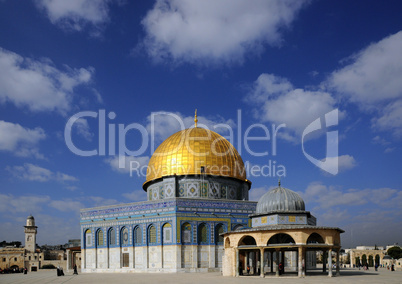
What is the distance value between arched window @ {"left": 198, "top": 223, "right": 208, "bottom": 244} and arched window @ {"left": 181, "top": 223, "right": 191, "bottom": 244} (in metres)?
0.86

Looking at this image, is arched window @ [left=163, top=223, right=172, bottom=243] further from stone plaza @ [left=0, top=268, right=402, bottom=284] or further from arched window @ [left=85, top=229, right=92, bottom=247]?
arched window @ [left=85, top=229, right=92, bottom=247]

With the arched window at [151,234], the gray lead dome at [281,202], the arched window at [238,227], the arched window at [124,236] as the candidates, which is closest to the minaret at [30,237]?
the arched window at [124,236]

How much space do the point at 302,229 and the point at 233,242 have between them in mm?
4651

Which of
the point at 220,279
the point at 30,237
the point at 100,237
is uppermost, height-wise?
the point at 100,237

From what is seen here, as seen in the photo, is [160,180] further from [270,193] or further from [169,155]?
[270,193]

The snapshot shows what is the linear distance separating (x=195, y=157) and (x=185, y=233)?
24.6ft

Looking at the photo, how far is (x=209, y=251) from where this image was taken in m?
35.2

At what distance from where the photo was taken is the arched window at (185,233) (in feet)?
115

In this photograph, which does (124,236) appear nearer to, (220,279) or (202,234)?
(202,234)

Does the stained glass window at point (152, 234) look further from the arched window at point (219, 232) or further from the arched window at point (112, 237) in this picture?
the arched window at point (219, 232)

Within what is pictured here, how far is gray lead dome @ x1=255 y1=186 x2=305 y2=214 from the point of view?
27031 millimetres

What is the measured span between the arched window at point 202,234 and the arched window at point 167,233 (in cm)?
230

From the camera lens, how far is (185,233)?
115 ft

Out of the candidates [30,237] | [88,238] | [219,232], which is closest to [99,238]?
[88,238]
